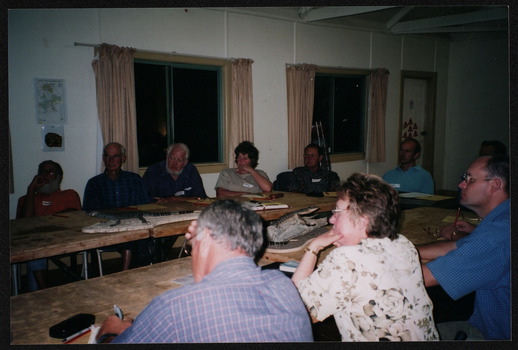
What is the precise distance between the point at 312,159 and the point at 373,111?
2.83 m

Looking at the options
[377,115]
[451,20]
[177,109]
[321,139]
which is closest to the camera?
[177,109]

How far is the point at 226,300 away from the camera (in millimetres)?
1078

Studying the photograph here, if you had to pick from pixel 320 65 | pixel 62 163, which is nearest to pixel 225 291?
pixel 62 163

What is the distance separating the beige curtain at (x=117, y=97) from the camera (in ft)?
13.9

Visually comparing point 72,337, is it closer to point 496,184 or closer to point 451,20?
point 496,184

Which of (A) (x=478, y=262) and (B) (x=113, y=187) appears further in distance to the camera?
(B) (x=113, y=187)

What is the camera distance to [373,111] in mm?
6812

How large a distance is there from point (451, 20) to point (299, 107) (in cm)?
291

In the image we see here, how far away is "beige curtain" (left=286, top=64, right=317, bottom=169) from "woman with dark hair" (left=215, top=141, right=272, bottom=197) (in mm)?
1601

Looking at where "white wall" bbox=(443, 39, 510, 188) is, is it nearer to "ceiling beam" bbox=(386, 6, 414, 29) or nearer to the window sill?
"ceiling beam" bbox=(386, 6, 414, 29)

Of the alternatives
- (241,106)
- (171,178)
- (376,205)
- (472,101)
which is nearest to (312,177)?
(241,106)

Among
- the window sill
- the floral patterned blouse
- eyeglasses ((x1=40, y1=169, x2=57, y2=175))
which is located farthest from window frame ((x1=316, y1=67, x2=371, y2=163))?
the floral patterned blouse

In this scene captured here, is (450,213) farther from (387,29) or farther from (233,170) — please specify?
(387,29)

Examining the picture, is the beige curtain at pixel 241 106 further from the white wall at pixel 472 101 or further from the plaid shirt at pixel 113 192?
the white wall at pixel 472 101
